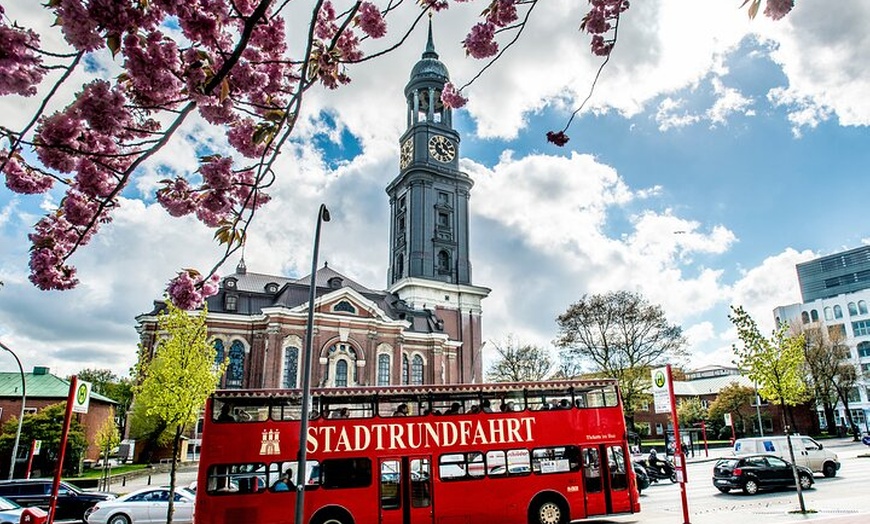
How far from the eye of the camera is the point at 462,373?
5834 centimetres

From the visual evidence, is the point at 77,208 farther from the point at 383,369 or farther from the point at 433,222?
the point at 433,222

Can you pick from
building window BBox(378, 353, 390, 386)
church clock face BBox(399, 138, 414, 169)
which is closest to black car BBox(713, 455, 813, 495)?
building window BBox(378, 353, 390, 386)

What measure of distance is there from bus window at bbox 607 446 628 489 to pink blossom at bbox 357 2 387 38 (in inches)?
532

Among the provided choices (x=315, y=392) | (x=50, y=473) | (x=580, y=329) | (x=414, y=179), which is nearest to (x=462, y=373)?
(x=580, y=329)

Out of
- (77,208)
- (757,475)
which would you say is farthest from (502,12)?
(757,475)

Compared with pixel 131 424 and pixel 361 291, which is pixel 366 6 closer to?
pixel 131 424

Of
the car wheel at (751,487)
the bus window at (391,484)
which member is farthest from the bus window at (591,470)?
the car wheel at (751,487)

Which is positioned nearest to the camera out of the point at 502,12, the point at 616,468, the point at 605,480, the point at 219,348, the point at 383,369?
the point at 502,12

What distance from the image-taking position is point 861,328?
249 feet

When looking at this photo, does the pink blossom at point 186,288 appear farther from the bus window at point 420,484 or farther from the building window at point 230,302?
the building window at point 230,302

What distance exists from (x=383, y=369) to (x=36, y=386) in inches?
1065

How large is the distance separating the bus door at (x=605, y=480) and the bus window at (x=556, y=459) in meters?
0.26

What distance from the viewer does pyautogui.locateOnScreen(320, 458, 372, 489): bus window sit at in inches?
553

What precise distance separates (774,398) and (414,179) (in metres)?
47.7
